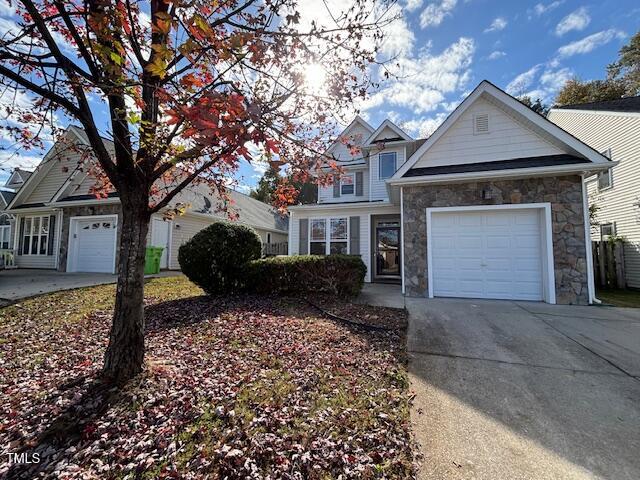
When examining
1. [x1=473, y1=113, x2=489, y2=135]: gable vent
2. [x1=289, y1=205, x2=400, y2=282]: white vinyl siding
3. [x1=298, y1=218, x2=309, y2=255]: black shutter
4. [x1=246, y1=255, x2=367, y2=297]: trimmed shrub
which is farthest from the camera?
[x1=298, y1=218, x2=309, y2=255]: black shutter

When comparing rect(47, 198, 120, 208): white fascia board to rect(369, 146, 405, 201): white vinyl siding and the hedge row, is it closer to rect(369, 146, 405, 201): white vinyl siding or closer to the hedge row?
the hedge row

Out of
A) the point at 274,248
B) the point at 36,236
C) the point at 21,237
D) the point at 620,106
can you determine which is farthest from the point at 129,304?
the point at 21,237

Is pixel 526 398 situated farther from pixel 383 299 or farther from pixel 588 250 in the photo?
pixel 588 250

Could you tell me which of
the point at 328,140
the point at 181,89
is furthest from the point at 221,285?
the point at 181,89

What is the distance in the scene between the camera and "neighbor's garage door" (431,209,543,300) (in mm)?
7281

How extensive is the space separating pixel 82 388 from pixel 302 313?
3566 mm

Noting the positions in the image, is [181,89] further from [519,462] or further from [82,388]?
[519,462]

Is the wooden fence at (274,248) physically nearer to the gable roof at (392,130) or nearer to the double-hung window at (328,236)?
the double-hung window at (328,236)

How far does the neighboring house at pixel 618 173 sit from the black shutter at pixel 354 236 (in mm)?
8647

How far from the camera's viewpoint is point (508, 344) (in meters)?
4.27

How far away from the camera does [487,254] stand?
7.52m

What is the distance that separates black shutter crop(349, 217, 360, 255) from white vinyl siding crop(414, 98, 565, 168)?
4038 millimetres

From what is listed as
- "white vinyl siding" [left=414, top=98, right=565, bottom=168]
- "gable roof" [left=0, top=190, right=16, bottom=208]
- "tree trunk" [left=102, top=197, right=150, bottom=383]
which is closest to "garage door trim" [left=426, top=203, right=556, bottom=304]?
"white vinyl siding" [left=414, top=98, right=565, bottom=168]

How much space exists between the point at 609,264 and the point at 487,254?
673 centimetres
